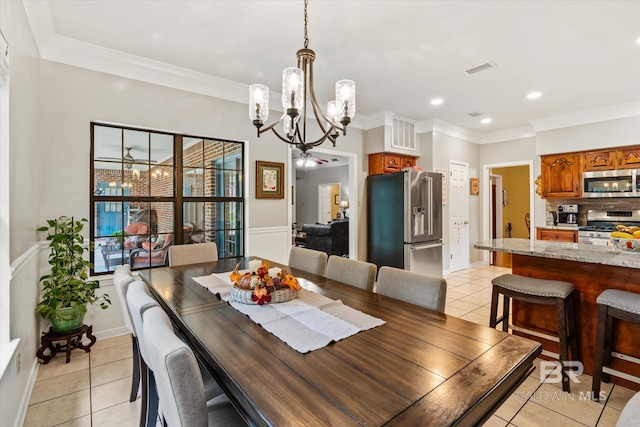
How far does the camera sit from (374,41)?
281 centimetres

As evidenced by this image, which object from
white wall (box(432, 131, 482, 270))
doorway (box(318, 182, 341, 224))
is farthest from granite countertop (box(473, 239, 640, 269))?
doorway (box(318, 182, 341, 224))

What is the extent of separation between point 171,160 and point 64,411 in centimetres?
239

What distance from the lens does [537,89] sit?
157 inches

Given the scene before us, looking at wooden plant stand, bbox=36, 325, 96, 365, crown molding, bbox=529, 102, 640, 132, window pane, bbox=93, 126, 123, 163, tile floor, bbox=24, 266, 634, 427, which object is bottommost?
tile floor, bbox=24, 266, 634, 427

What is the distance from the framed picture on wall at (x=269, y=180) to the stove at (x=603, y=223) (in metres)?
4.63

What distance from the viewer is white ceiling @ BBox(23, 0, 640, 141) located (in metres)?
2.37

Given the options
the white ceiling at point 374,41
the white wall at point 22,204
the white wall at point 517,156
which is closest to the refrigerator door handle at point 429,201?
the white ceiling at point 374,41

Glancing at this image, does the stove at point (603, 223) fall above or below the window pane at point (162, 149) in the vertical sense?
below

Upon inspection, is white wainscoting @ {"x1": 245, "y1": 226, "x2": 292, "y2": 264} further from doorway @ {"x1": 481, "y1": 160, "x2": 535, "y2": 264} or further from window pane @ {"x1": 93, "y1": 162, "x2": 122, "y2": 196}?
doorway @ {"x1": 481, "y1": 160, "x2": 535, "y2": 264}

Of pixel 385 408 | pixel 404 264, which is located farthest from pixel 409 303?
pixel 404 264

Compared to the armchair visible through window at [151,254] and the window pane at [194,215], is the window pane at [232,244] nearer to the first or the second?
the window pane at [194,215]

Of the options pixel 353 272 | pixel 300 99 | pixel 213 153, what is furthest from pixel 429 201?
pixel 300 99

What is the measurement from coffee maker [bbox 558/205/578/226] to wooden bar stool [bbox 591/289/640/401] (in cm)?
386

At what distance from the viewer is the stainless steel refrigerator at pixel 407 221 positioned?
179 inches
